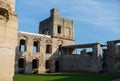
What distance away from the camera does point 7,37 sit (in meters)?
5.78

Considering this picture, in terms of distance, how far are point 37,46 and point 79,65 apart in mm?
6997

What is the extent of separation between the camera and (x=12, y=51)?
230 inches

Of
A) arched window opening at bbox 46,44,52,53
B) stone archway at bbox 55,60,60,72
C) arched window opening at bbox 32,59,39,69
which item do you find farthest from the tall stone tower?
stone archway at bbox 55,60,60,72

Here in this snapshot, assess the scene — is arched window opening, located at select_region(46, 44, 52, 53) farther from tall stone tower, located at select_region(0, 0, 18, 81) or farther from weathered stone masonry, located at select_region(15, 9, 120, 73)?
tall stone tower, located at select_region(0, 0, 18, 81)

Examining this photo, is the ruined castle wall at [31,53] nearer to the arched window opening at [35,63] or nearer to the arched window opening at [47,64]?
the arched window opening at [35,63]

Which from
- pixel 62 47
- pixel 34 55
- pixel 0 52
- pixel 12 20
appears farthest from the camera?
pixel 62 47

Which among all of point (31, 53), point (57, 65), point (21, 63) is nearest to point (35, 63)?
point (21, 63)

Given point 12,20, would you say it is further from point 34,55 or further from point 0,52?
point 34,55

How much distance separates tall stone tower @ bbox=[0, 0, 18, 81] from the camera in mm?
5590

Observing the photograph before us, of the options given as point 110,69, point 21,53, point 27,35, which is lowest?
point 110,69

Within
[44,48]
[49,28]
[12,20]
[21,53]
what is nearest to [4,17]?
[12,20]

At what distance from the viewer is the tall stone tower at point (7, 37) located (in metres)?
5.59

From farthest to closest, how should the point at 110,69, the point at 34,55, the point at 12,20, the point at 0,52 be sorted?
1. the point at 34,55
2. the point at 110,69
3. the point at 12,20
4. the point at 0,52

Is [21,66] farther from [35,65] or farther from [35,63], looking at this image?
[35,63]
